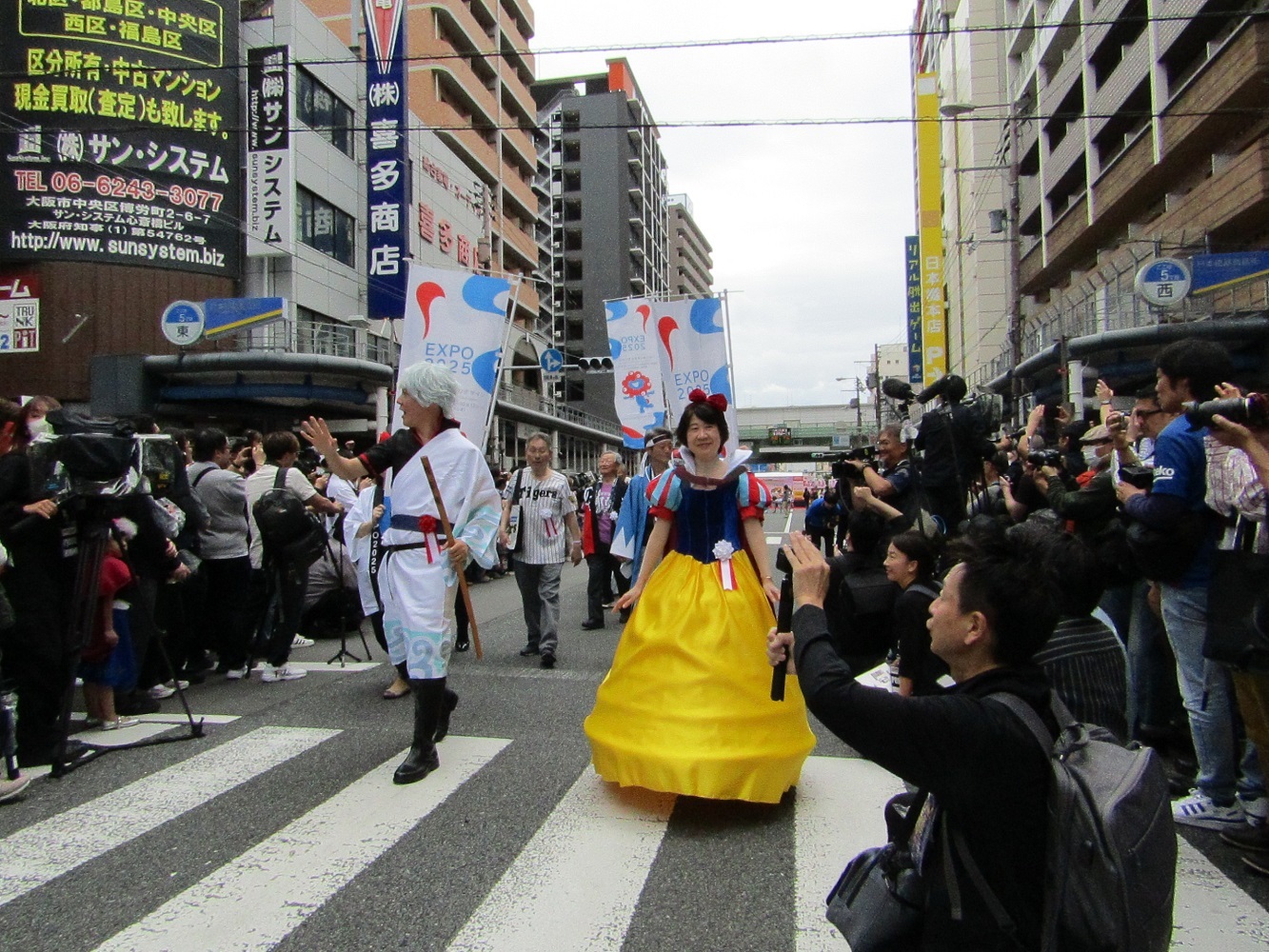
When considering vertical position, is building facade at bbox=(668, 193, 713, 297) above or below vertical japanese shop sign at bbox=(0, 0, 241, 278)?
above

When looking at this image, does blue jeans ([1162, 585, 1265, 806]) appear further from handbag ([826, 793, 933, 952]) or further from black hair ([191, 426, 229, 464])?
black hair ([191, 426, 229, 464])

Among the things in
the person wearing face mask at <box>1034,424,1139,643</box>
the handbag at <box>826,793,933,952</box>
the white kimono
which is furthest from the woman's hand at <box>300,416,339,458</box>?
the person wearing face mask at <box>1034,424,1139,643</box>

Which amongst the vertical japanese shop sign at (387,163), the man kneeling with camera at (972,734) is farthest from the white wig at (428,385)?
the vertical japanese shop sign at (387,163)

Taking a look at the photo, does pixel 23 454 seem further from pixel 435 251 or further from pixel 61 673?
pixel 435 251

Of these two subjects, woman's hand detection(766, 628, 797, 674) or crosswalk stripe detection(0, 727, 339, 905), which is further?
crosswalk stripe detection(0, 727, 339, 905)

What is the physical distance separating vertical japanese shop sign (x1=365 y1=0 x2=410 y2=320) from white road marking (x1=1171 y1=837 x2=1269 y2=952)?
24001 millimetres

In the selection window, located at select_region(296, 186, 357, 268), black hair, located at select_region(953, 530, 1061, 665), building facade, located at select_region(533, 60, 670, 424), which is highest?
building facade, located at select_region(533, 60, 670, 424)

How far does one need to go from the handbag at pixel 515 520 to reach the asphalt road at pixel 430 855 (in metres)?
2.71

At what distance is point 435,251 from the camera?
33.2m

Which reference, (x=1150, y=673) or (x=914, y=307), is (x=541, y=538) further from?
(x=914, y=307)

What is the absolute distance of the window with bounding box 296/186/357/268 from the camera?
25266mm

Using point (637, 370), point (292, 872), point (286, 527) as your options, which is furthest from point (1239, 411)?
point (637, 370)

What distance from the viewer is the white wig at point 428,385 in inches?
181

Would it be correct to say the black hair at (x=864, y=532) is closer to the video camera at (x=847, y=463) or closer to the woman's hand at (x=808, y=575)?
the video camera at (x=847, y=463)
